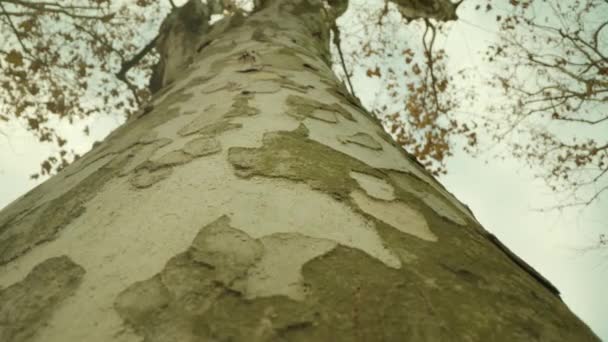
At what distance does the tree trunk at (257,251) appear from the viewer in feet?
1.96

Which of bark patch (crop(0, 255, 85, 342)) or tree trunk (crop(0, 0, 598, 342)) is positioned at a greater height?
tree trunk (crop(0, 0, 598, 342))

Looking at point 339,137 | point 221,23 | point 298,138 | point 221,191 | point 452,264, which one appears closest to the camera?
point 452,264

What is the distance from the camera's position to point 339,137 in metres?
1.28

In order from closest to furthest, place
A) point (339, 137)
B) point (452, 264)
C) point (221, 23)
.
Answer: point (452, 264)
point (339, 137)
point (221, 23)

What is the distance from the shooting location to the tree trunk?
0.60 meters

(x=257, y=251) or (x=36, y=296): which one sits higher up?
(x=257, y=251)

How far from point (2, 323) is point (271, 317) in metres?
0.47

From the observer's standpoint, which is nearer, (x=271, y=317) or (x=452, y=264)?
(x=271, y=317)

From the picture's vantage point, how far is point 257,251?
71 cm

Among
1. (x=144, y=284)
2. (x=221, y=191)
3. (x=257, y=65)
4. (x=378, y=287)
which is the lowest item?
(x=144, y=284)

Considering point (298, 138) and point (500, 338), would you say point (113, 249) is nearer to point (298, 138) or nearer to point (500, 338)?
point (298, 138)

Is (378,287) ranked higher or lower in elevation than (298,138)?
lower

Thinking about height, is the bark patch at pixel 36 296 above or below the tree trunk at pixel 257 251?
below

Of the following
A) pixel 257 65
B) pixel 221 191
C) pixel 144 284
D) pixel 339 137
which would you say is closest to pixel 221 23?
pixel 257 65
